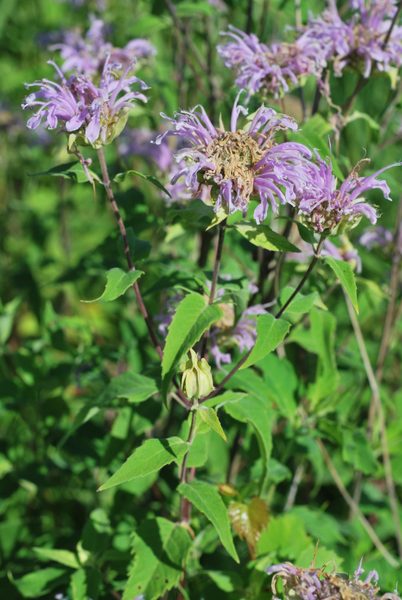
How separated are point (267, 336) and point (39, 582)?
880 millimetres

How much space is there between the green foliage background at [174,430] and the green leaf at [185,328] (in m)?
0.10

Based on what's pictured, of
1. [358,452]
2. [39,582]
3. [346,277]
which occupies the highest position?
[346,277]

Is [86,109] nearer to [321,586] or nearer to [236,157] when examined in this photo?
[236,157]

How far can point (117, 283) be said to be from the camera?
1306 mm

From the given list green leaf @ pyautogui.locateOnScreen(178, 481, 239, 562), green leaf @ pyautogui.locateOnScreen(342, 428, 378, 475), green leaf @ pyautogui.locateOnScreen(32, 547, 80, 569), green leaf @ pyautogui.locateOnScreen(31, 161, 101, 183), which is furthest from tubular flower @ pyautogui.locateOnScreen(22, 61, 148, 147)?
green leaf @ pyautogui.locateOnScreen(342, 428, 378, 475)

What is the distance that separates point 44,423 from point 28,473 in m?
0.15

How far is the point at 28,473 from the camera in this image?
6.80ft

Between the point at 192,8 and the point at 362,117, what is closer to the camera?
the point at 362,117

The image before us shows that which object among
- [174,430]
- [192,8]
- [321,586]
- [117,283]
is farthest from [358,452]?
[192,8]

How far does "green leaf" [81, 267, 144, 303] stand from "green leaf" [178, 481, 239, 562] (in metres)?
0.40

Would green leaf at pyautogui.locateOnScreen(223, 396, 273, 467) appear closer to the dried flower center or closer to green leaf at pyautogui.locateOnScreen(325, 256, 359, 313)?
green leaf at pyautogui.locateOnScreen(325, 256, 359, 313)

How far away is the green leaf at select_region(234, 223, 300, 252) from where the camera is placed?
132cm

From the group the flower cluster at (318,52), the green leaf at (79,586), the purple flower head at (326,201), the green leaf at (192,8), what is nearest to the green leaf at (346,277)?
the purple flower head at (326,201)

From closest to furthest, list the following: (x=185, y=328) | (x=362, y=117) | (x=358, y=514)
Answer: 1. (x=185, y=328)
2. (x=362, y=117)
3. (x=358, y=514)
